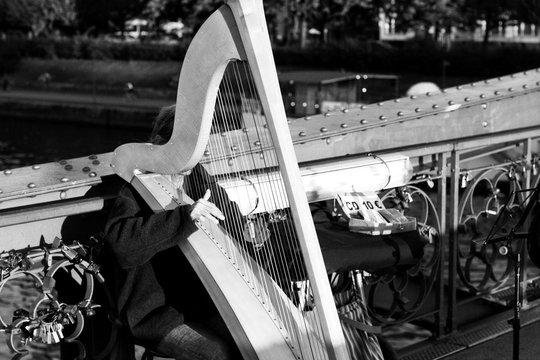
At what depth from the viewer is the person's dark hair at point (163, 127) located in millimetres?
2959

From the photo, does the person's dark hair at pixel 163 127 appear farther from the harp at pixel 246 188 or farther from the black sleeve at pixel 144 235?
the black sleeve at pixel 144 235

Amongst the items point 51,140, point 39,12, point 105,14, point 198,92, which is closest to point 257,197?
point 198,92

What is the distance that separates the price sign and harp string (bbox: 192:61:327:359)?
1.76 ft

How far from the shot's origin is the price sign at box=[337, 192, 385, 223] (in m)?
3.54

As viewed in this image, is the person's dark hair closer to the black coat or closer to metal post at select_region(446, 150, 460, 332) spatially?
the black coat

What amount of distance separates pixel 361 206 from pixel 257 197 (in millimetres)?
639

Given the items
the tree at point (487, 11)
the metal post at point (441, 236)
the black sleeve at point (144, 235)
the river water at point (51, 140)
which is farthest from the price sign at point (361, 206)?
the tree at point (487, 11)

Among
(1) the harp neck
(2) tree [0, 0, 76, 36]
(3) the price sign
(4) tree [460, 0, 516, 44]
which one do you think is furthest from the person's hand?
(2) tree [0, 0, 76, 36]

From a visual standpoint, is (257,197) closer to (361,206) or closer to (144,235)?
(144,235)

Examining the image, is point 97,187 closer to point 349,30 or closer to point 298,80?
point 298,80

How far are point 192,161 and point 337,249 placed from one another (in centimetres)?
75

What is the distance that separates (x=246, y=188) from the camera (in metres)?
3.06

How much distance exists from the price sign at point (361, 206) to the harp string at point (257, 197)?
538 millimetres

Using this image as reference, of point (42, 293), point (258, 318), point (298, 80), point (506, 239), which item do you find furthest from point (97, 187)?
point (298, 80)
